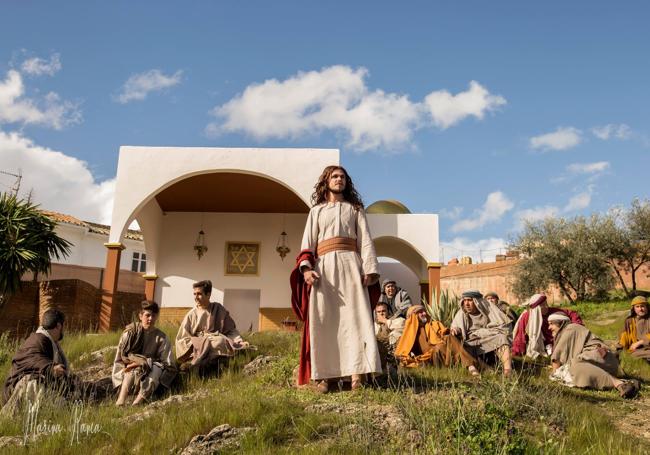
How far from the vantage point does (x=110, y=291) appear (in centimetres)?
1273

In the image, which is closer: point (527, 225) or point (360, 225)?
point (360, 225)

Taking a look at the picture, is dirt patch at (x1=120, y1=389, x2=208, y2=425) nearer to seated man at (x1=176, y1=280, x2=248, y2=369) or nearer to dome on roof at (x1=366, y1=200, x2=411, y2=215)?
seated man at (x1=176, y1=280, x2=248, y2=369)

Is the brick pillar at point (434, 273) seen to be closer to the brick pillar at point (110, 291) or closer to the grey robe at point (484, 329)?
the grey robe at point (484, 329)

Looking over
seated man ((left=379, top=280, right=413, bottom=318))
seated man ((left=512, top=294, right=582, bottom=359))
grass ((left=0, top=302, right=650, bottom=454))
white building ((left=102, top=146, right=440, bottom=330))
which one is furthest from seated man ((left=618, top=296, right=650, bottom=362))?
white building ((left=102, top=146, right=440, bottom=330))

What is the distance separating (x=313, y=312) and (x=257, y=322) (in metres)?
11.4

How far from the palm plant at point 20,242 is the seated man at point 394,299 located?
764cm

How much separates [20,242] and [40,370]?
769 centimetres

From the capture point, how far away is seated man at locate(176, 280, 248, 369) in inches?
268

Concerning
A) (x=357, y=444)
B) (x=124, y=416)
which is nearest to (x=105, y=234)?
(x=124, y=416)

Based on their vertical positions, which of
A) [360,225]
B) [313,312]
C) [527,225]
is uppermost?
[527,225]

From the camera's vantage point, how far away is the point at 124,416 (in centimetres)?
488

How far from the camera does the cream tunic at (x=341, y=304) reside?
4.77 meters

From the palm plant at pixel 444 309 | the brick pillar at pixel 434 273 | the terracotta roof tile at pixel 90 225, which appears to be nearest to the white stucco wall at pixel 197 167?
the brick pillar at pixel 434 273

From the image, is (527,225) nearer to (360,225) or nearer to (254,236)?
(254,236)
